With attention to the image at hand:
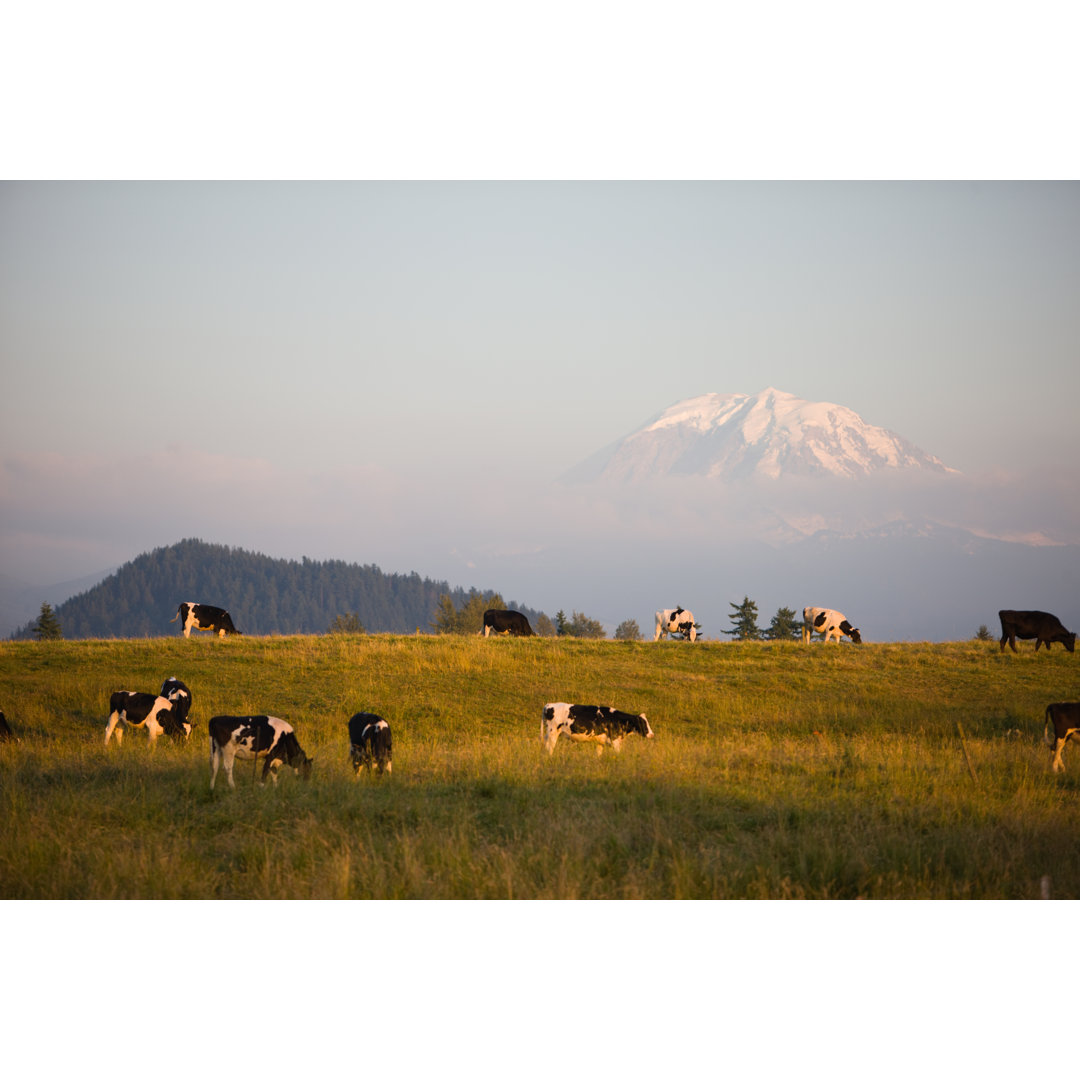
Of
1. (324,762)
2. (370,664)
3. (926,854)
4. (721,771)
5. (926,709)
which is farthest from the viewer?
(370,664)

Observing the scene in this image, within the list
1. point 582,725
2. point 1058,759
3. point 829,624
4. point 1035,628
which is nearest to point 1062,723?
point 1058,759

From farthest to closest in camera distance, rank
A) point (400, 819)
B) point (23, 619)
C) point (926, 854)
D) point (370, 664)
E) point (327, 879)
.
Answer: point (23, 619) < point (370, 664) < point (400, 819) < point (926, 854) < point (327, 879)

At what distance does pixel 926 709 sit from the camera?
17.9 metres

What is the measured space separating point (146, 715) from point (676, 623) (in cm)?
2439

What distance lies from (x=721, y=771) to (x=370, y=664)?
11.9 m

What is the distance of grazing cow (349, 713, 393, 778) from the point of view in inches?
427

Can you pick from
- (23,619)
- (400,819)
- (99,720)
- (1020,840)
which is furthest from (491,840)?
(23,619)

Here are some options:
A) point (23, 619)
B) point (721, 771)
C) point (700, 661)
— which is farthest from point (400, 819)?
point (23, 619)

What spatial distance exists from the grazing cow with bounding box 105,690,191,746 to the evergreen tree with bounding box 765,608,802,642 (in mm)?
80012

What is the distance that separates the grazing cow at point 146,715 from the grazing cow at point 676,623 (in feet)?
76.1

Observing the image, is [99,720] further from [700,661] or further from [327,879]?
[700,661]

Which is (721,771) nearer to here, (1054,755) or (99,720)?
(1054,755)

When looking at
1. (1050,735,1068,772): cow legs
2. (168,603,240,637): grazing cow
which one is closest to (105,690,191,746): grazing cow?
(168,603,240,637): grazing cow

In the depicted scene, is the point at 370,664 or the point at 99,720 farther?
the point at 370,664
